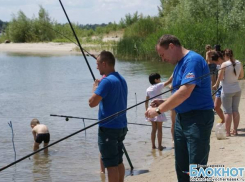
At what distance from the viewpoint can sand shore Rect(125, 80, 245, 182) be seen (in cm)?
717

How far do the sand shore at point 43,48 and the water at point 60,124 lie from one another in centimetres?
2178

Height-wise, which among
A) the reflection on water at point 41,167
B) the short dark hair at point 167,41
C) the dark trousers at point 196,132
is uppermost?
the short dark hair at point 167,41

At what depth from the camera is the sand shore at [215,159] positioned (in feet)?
23.5

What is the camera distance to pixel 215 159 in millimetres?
7539

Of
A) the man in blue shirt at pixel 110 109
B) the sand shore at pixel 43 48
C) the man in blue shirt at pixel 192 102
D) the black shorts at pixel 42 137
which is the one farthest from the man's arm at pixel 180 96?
the sand shore at pixel 43 48

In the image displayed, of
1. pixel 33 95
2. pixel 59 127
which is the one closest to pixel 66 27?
pixel 33 95

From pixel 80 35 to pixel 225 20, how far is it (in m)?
34.5

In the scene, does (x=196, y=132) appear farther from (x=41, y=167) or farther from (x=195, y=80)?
(x=41, y=167)

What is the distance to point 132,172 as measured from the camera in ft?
26.6

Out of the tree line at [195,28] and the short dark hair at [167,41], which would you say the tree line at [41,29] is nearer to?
the tree line at [195,28]

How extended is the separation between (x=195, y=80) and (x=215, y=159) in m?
3.05

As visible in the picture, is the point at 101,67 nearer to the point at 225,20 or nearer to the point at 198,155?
the point at 198,155

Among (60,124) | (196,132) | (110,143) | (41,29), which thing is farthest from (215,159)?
(41,29)

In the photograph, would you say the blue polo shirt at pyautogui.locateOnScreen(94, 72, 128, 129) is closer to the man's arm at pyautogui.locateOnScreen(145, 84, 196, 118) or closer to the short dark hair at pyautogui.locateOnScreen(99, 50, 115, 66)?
the short dark hair at pyautogui.locateOnScreen(99, 50, 115, 66)
